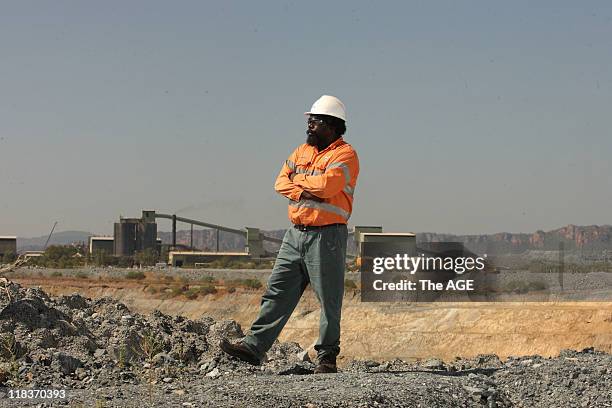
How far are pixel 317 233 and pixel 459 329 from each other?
14054 millimetres

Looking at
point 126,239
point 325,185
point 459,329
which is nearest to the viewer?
point 325,185

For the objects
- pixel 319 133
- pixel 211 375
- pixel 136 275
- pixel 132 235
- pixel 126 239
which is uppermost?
pixel 319 133

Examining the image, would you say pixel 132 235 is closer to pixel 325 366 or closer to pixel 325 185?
pixel 325 366

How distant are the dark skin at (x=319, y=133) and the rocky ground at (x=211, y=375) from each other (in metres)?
1.79

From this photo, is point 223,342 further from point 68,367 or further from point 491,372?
point 491,372

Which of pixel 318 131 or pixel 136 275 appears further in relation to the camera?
pixel 136 275

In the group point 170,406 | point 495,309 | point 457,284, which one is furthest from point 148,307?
point 170,406

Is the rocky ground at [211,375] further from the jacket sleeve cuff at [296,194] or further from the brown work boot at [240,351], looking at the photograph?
the jacket sleeve cuff at [296,194]

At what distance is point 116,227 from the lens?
55062mm

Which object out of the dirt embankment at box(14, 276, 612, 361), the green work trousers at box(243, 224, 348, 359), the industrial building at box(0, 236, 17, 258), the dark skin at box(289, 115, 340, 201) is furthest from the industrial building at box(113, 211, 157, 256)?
the dark skin at box(289, 115, 340, 201)

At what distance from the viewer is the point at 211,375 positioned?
26.1ft

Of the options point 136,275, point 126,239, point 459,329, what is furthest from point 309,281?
point 126,239

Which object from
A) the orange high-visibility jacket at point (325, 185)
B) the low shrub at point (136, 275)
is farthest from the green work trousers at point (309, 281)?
the low shrub at point (136, 275)

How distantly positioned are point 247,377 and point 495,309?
1543cm
